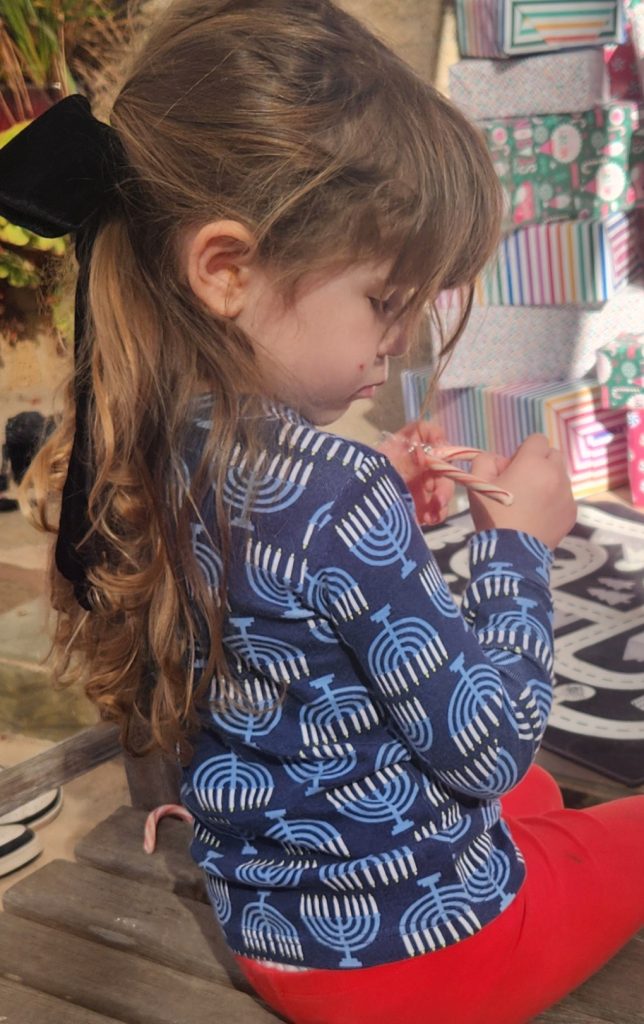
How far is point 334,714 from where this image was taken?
3.16 feet

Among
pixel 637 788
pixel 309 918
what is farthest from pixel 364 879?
pixel 637 788

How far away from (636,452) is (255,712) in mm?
2250

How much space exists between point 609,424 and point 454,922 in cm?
233

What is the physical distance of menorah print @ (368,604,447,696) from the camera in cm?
90

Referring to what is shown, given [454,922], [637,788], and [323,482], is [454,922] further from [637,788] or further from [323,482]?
[637,788]

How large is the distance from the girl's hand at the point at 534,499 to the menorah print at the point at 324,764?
255 millimetres

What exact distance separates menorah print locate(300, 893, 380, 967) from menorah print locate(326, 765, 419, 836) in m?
0.07

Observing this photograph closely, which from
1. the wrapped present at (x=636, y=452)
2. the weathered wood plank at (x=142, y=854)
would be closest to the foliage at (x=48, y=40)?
the wrapped present at (x=636, y=452)

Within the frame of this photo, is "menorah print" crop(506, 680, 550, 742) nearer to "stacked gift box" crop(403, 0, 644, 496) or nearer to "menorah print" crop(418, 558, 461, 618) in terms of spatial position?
"menorah print" crop(418, 558, 461, 618)

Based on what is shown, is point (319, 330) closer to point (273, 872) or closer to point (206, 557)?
point (206, 557)

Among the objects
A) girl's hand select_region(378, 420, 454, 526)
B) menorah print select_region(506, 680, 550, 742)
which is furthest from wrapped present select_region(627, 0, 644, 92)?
menorah print select_region(506, 680, 550, 742)

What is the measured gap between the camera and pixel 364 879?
978 mm

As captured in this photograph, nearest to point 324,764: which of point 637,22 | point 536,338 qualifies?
point 637,22

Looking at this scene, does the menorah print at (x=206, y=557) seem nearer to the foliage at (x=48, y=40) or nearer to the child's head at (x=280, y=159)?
the child's head at (x=280, y=159)
